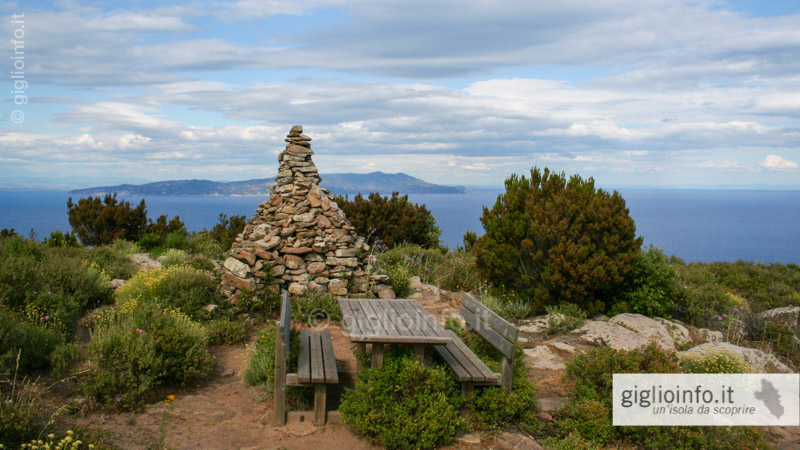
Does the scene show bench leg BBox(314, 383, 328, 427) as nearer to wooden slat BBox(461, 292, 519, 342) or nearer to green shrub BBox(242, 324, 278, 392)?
green shrub BBox(242, 324, 278, 392)

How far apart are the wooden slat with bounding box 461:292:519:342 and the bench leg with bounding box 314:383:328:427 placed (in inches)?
67.5

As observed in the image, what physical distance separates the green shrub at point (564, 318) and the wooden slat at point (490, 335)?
2.47m

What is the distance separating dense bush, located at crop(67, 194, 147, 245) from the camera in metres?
14.8

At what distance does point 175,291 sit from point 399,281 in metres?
3.79

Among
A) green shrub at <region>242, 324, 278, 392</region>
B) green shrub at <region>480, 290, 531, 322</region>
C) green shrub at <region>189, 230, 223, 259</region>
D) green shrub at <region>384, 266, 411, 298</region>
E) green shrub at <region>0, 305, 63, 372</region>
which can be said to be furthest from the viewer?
green shrub at <region>189, 230, 223, 259</region>

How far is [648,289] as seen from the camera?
8484 millimetres

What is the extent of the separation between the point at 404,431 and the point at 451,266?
730 cm

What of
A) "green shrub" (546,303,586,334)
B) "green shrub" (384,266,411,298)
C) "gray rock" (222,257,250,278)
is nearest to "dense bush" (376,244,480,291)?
"green shrub" (384,266,411,298)

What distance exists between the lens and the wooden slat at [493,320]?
4.55 meters

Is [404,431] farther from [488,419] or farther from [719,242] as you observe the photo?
[719,242]

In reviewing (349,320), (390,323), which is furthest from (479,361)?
(349,320)

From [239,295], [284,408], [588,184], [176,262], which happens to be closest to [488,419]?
[284,408]

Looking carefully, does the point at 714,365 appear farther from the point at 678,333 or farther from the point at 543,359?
the point at 678,333

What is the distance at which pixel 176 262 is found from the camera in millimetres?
11180
